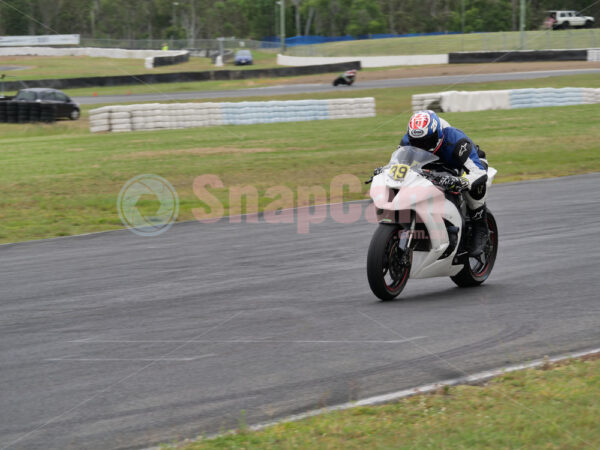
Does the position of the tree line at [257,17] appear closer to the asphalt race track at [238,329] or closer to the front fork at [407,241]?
the asphalt race track at [238,329]

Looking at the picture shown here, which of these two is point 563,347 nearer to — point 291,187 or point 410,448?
point 410,448

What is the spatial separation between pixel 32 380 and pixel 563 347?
12.0 ft

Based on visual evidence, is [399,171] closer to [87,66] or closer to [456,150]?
[456,150]

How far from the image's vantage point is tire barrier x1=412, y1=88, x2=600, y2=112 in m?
29.5

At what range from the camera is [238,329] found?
20.8 feet

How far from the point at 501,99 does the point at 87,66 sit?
1988 inches

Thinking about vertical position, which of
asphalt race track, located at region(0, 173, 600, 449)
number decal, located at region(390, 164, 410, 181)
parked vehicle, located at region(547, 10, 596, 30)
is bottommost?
asphalt race track, located at region(0, 173, 600, 449)

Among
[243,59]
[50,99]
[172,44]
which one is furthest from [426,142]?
[172,44]

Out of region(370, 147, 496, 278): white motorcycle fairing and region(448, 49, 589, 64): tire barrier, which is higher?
region(448, 49, 589, 64): tire barrier

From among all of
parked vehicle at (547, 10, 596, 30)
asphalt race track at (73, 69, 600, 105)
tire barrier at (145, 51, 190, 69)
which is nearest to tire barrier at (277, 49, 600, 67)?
asphalt race track at (73, 69, 600, 105)

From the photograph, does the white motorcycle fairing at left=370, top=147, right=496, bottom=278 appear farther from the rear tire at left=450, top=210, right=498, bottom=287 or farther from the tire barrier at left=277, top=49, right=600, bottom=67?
the tire barrier at left=277, top=49, right=600, bottom=67

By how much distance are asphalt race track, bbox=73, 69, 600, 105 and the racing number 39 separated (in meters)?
34.8

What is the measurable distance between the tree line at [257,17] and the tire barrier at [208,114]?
8082 centimetres

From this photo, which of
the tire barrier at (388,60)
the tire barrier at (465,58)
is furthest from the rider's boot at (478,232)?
the tire barrier at (388,60)
